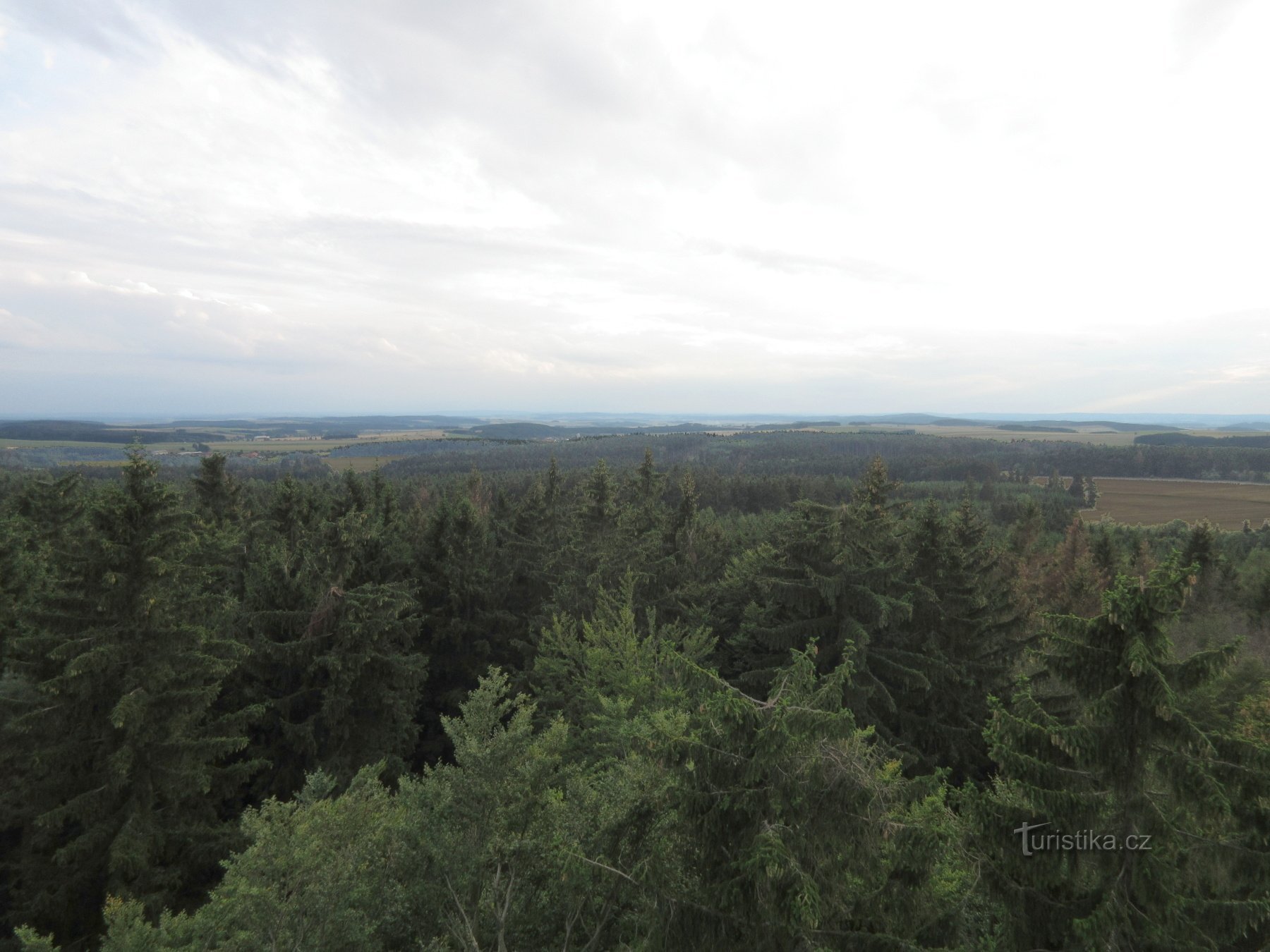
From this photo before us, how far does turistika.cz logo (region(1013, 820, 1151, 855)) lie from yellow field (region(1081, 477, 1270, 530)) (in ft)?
381

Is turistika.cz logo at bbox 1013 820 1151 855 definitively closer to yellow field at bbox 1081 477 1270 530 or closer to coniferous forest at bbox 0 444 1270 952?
coniferous forest at bbox 0 444 1270 952

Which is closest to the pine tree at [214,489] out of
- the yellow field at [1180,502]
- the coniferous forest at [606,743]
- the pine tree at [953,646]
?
the coniferous forest at [606,743]

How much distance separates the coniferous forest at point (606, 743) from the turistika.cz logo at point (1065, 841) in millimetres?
37

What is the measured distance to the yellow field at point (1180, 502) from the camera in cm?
10450

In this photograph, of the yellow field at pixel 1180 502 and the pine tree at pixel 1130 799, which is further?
A: the yellow field at pixel 1180 502

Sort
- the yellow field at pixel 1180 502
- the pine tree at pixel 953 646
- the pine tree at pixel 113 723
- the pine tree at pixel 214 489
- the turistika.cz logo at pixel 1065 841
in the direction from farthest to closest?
the yellow field at pixel 1180 502 → the pine tree at pixel 214 489 → the pine tree at pixel 953 646 → the pine tree at pixel 113 723 → the turistika.cz logo at pixel 1065 841

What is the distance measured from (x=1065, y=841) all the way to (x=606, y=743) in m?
11.0

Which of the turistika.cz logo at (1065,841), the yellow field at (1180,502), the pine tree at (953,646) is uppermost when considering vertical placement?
the turistika.cz logo at (1065,841)

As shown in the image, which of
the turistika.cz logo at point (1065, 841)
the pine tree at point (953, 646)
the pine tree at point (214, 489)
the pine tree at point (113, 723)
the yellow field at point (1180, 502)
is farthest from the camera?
the yellow field at point (1180, 502)

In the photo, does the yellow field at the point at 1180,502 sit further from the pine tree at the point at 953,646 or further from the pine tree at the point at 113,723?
the pine tree at the point at 113,723

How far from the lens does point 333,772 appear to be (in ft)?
61.7

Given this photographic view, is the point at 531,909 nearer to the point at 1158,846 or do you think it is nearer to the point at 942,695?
the point at 1158,846

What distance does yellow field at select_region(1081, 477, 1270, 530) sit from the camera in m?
104

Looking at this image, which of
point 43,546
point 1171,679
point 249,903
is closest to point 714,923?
point 1171,679
